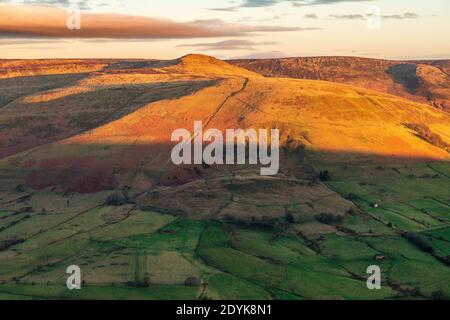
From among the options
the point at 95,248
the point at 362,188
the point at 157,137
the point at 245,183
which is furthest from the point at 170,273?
the point at 157,137

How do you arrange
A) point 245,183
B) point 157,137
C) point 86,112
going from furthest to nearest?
point 86,112 → point 157,137 → point 245,183

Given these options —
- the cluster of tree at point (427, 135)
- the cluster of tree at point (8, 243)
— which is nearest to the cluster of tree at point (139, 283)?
the cluster of tree at point (8, 243)

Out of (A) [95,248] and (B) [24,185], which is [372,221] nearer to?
(A) [95,248]

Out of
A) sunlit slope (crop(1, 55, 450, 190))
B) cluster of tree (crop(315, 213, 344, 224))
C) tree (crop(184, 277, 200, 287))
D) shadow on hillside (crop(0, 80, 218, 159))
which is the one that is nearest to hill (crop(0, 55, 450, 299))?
tree (crop(184, 277, 200, 287))

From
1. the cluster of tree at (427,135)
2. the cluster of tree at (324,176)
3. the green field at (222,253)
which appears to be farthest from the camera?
the cluster of tree at (427,135)

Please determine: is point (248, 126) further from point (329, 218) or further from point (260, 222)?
point (260, 222)

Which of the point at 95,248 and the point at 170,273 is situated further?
the point at 95,248

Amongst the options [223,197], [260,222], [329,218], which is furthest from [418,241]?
[223,197]

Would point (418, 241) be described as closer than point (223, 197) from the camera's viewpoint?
Yes

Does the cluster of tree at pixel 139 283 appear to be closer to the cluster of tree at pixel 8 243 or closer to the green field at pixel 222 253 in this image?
the green field at pixel 222 253
